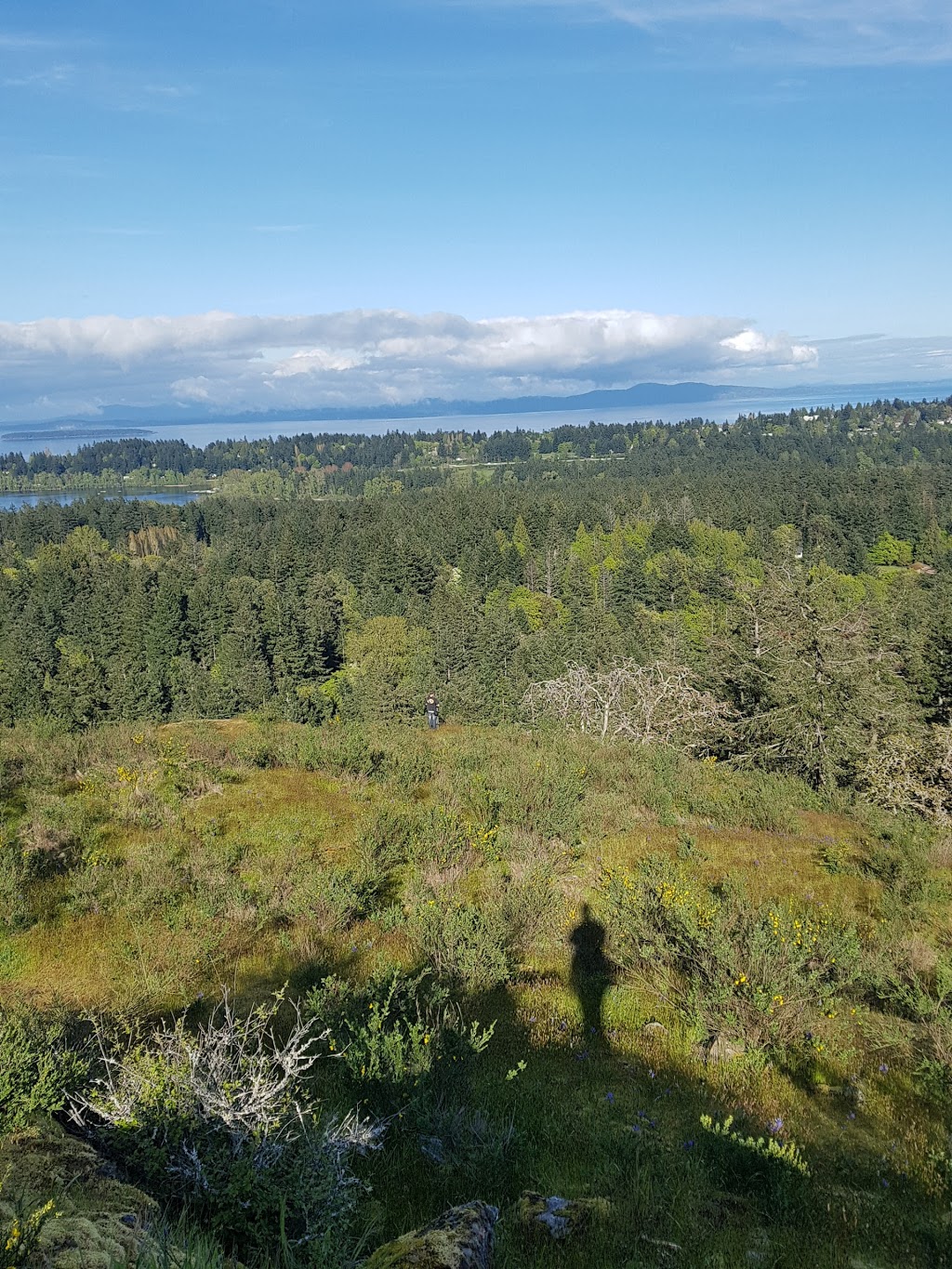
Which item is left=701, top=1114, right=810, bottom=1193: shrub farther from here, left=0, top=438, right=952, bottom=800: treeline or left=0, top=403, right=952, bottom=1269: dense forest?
left=0, top=438, right=952, bottom=800: treeline

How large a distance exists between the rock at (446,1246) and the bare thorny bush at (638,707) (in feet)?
55.0

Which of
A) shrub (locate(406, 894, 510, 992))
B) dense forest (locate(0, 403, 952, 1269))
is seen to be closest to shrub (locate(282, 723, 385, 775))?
dense forest (locate(0, 403, 952, 1269))

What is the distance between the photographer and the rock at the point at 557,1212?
12.3 feet

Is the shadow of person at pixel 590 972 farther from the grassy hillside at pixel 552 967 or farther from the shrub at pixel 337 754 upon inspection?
the shrub at pixel 337 754

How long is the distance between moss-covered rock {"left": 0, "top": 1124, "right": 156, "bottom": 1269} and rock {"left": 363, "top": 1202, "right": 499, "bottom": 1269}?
0.98 metres

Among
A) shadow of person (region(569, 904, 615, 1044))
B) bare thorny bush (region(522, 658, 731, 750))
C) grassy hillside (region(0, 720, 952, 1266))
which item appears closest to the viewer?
grassy hillside (region(0, 720, 952, 1266))

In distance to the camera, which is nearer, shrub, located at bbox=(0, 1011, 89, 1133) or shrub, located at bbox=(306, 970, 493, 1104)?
shrub, located at bbox=(0, 1011, 89, 1133)

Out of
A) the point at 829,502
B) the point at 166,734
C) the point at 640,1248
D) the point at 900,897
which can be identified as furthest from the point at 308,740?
the point at 829,502

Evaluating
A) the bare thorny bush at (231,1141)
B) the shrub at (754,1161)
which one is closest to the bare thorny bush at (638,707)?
the shrub at (754,1161)

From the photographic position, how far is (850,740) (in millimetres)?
17844

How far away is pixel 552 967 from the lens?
7.29 metres

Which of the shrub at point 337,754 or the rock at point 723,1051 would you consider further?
the shrub at point 337,754

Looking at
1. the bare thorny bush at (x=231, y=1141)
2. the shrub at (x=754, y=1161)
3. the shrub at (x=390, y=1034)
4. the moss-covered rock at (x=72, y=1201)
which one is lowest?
the shrub at (x=754, y=1161)

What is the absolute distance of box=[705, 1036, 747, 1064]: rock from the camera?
19.1 ft
